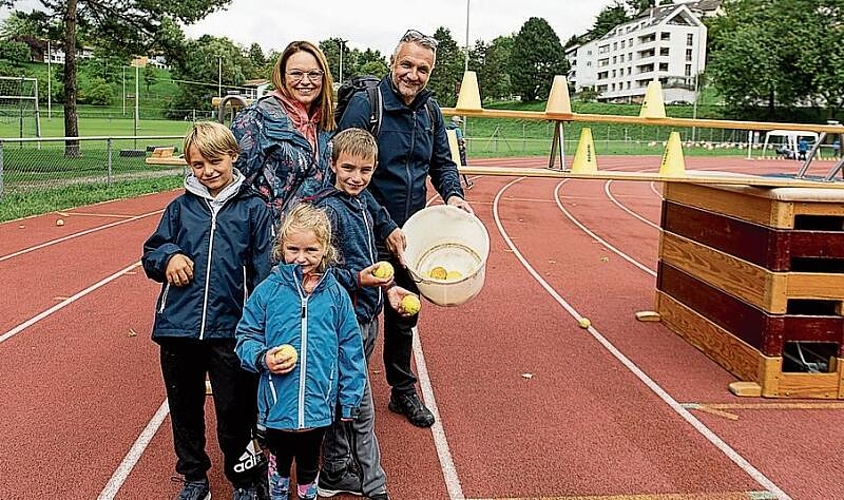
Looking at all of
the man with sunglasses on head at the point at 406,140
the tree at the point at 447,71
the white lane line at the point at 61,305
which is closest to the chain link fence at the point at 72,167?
the white lane line at the point at 61,305

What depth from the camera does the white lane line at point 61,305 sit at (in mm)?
6070

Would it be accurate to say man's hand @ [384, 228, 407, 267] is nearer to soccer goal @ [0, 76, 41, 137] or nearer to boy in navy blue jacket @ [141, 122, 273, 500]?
boy in navy blue jacket @ [141, 122, 273, 500]

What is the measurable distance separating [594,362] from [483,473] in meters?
2.13

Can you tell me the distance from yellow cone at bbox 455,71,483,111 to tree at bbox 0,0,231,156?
65.4 feet

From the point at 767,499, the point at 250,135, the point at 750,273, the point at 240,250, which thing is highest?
the point at 250,135

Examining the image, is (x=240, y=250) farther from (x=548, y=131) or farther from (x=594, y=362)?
(x=548, y=131)

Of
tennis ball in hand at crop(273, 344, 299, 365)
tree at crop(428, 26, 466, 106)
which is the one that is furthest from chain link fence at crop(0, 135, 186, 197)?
tree at crop(428, 26, 466, 106)

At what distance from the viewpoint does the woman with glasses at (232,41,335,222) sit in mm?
3332

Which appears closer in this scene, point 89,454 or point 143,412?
point 89,454

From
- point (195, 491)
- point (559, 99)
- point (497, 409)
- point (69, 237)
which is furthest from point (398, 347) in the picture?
point (69, 237)

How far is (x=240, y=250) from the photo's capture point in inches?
123

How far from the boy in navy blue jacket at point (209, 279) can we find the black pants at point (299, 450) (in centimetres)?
24

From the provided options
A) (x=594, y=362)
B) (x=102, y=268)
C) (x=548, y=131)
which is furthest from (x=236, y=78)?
(x=594, y=362)

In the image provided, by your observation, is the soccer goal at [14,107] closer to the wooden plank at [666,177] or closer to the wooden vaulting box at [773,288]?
the wooden plank at [666,177]
